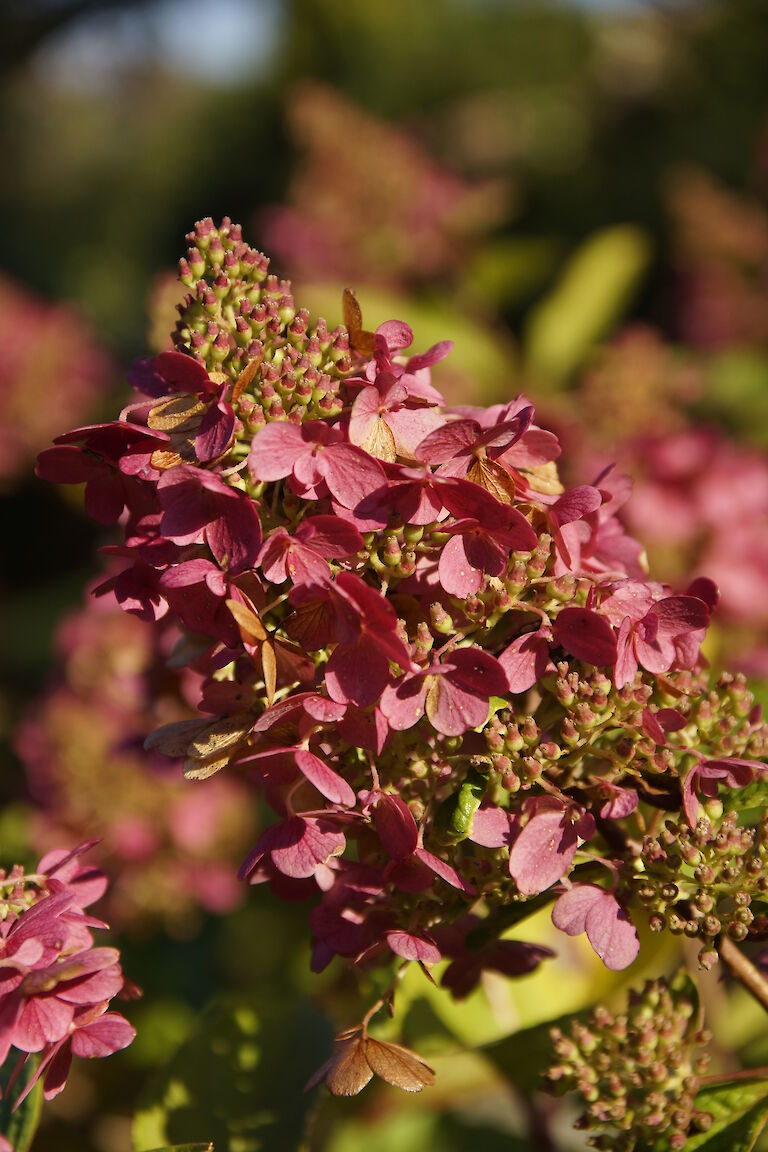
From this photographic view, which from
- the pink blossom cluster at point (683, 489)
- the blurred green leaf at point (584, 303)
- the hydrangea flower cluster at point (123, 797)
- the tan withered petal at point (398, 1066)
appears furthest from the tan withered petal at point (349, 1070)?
the blurred green leaf at point (584, 303)

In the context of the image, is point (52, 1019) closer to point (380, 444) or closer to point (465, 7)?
point (380, 444)

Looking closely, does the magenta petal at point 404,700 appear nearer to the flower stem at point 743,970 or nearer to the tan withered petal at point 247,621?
the tan withered petal at point 247,621

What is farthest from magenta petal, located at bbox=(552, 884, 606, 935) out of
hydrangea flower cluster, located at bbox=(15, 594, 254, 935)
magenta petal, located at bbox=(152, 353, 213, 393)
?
hydrangea flower cluster, located at bbox=(15, 594, 254, 935)

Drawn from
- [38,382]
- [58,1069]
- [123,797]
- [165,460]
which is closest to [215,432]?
[165,460]

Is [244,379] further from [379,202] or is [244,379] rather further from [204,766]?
[379,202]

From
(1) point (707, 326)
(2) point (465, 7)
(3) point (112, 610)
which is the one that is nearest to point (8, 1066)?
(3) point (112, 610)

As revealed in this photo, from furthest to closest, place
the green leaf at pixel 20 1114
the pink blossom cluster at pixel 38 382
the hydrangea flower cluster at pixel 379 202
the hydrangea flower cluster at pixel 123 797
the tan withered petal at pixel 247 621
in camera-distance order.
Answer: the pink blossom cluster at pixel 38 382 < the hydrangea flower cluster at pixel 379 202 < the hydrangea flower cluster at pixel 123 797 < the green leaf at pixel 20 1114 < the tan withered petal at pixel 247 621

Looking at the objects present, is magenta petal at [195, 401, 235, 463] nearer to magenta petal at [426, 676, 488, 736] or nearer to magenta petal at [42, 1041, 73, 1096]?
magenta petal at [426, 676, 488, 736]
